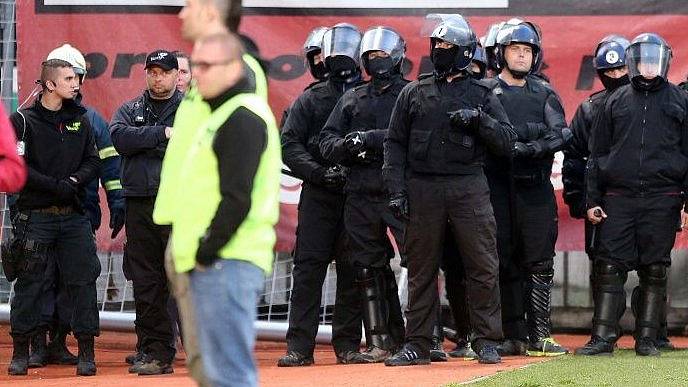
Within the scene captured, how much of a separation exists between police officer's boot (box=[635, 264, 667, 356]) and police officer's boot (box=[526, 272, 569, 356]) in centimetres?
56

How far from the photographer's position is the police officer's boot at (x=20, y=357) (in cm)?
996

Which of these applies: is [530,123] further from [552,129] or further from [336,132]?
[336,132]

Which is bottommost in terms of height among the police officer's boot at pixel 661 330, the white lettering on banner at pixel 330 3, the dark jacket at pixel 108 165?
the police officer's boot at pixel 661 330

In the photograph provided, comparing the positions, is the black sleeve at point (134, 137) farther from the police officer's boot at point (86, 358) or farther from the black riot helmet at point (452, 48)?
the black riot helmet at point (452, 48)

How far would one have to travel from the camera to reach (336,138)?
9.80m

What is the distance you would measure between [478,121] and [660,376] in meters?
1.93

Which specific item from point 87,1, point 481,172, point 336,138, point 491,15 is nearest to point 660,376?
point 481,172

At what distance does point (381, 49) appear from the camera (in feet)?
32.5

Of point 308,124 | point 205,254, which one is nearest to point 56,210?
point 308,124

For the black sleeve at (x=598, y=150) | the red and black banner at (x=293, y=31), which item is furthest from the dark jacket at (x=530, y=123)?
the red and black banner at (x=293, y=31)

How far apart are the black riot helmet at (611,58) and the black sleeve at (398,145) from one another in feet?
6.80

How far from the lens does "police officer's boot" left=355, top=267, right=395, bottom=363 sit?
992 centimetres

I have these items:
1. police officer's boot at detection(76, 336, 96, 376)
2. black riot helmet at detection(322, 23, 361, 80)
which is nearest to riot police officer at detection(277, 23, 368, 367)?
black riot helmet at detection(322, 23, 361, 80)

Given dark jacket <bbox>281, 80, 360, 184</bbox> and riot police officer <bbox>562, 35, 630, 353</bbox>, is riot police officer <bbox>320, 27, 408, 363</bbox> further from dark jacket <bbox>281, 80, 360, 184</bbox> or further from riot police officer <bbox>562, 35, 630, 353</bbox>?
riot police officer <bbox>562, 35, 630, 353</bbox>
